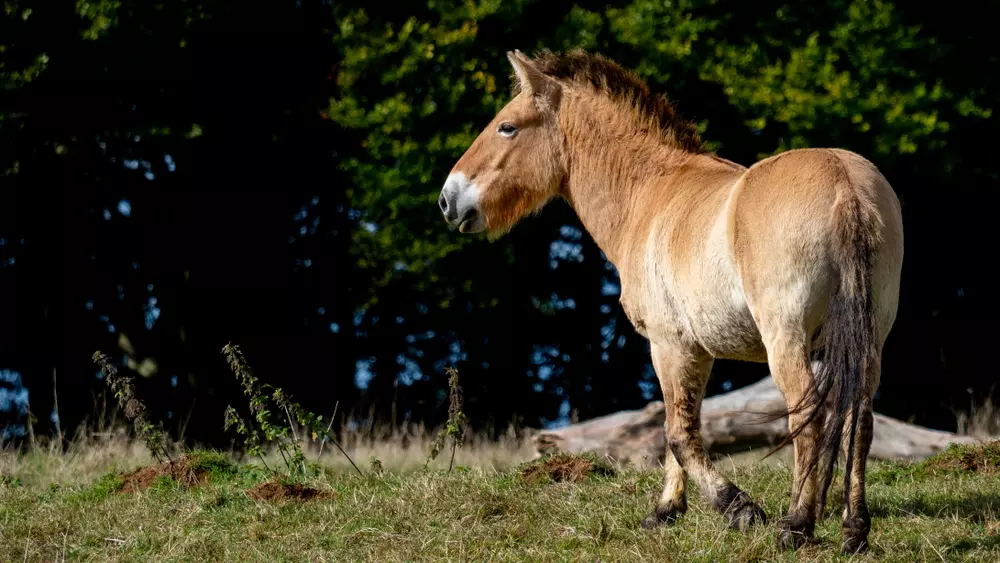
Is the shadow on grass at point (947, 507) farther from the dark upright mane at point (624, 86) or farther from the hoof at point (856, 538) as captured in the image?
the dark upright mane at point (624, 86)

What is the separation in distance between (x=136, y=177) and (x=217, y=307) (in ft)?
7.39

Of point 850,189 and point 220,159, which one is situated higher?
point 220,159

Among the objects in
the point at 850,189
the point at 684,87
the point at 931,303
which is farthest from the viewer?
the point at 931,303

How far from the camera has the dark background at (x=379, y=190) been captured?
42.7ft

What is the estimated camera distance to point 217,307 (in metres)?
15.0

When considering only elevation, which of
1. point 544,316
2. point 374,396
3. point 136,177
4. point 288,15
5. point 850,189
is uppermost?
point 288,15

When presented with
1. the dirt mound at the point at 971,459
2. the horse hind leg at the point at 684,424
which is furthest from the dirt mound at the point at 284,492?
the dirt mound at the point at 971,459

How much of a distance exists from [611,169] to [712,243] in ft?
5.09

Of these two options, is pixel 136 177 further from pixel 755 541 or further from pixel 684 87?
pixel 755 541

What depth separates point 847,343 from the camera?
4195 millimetres

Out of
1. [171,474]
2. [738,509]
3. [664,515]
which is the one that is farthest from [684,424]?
[171,474]

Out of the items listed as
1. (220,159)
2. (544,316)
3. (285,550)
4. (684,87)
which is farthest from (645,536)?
(220,159)

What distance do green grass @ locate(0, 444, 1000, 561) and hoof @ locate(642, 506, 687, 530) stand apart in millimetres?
72

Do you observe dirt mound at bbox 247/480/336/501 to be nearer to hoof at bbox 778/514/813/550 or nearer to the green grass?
the green grass
